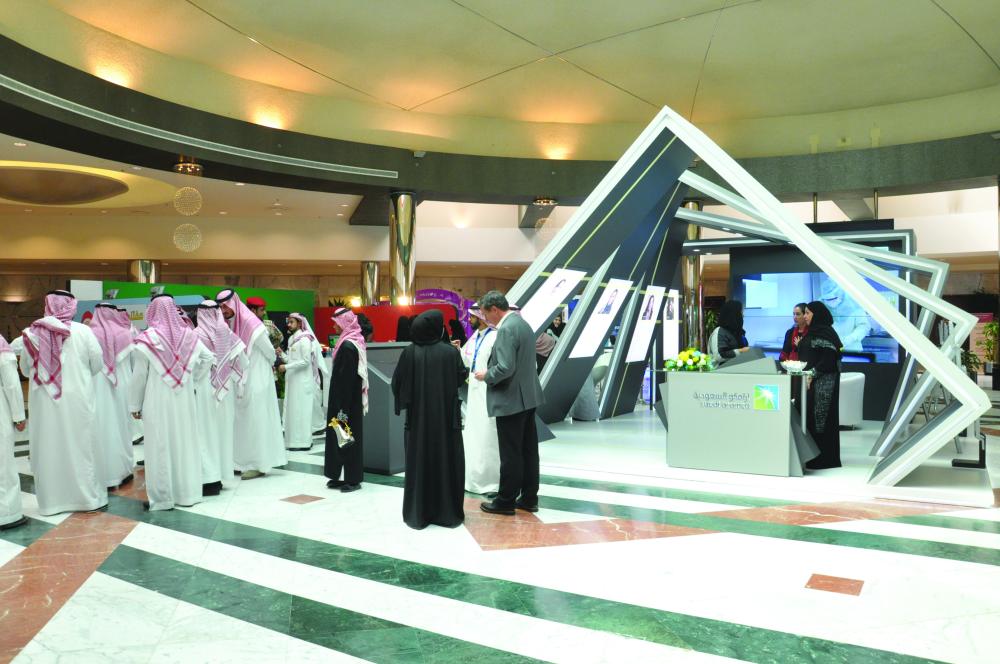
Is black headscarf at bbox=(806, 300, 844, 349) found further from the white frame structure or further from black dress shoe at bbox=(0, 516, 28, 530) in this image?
black dress shoe at bbox=(0, 516, 28, 530)

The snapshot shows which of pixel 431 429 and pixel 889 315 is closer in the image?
pixel 431 429

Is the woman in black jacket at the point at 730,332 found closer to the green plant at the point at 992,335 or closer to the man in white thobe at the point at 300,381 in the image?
the man in white thobe at the point at 300,381

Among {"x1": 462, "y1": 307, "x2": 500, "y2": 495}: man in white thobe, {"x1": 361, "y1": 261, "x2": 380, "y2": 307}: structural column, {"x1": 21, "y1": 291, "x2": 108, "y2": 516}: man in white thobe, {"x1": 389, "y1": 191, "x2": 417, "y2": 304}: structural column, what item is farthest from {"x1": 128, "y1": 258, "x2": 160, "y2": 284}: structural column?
{"x1": 462, "y1": 307, "x2": 500, "y2": 495}: man in white thobe

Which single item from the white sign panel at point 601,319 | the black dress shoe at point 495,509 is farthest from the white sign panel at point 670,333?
the black dress shoe at point 495,509

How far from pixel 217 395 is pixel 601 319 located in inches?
183

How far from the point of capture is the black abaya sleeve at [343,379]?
239 inches

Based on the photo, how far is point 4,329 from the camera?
70.1 ft

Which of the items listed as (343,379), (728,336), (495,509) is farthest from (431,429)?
(728,336)

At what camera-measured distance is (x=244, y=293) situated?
12.9 meters

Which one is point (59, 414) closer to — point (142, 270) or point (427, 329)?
point (427, 329)

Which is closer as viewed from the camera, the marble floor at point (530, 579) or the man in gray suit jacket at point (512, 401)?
the marble floor at point (530, 579)

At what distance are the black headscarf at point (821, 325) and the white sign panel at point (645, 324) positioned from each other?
126 inches

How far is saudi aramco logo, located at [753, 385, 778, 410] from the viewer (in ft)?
21.2

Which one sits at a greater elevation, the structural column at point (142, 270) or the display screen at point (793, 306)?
the structural column at point (142, 270)
